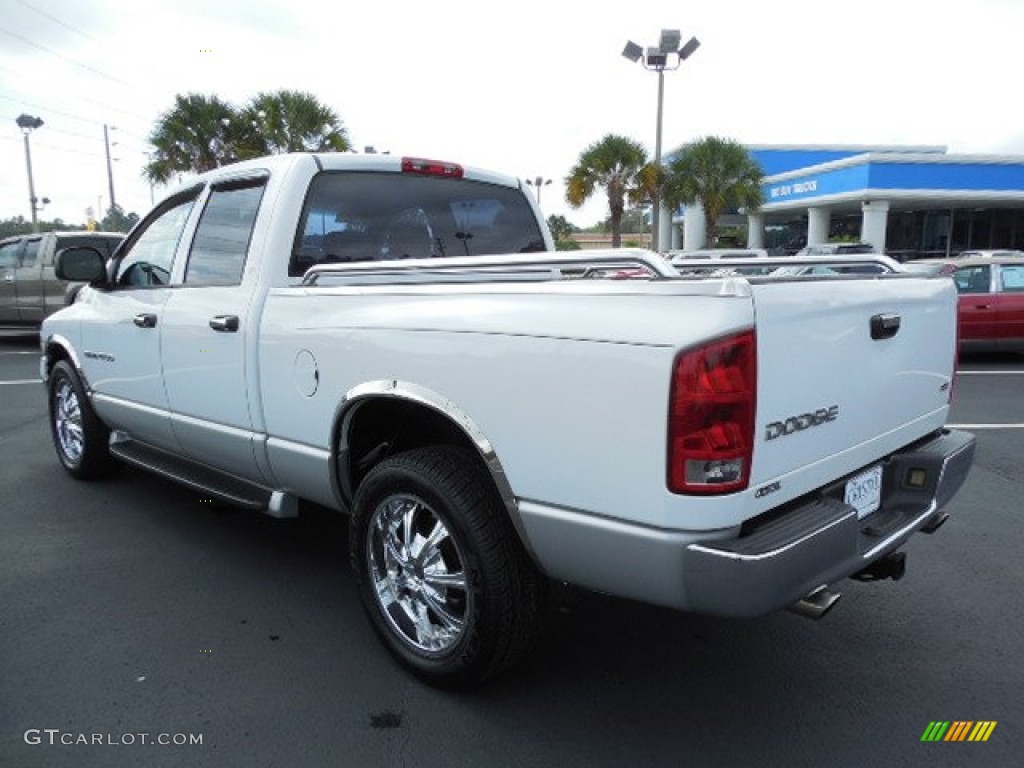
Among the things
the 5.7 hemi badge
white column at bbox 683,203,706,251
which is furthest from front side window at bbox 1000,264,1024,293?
white column at bbox 683,203,706,251

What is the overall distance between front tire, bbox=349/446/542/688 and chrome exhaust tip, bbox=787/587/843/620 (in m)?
0.86

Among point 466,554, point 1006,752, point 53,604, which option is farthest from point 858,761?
point 53,604

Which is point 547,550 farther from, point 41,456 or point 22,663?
point 41,456

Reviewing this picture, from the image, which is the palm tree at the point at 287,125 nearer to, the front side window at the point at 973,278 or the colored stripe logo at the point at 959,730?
the front side window at the point at 973,278

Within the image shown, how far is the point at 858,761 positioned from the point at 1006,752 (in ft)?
1.61

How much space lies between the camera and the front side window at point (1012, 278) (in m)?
10.9

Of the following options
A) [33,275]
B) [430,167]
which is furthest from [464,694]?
[33,275]

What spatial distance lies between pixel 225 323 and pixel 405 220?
104cm

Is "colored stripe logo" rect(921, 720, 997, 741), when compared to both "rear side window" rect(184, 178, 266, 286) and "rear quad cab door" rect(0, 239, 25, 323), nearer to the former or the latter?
"rear side window" rect(184, 178, 266, 286)

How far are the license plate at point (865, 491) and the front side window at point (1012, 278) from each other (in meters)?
9.80

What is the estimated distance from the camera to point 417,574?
2965mm

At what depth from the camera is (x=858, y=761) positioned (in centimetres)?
249

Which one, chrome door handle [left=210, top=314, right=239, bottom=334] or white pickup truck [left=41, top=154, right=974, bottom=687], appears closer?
white pickup truck [left=41, top=154, right=974, bottom=687]

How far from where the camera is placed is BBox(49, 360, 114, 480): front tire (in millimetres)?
5207
